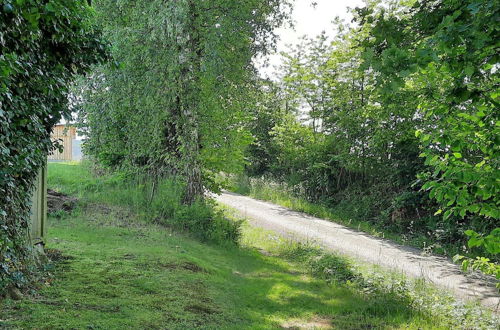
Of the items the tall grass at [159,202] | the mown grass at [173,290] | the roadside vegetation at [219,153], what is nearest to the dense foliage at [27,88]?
the roadside vegetation at [219,153]

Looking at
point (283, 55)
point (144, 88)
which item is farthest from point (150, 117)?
point (283, 55)

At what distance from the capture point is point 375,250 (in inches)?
431

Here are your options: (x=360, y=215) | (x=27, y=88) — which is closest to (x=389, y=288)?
(x=27, y=88)

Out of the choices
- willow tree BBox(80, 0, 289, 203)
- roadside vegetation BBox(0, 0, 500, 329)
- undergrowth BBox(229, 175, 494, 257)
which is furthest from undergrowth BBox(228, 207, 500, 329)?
willow tree BBox(80, 0, 289, 203)

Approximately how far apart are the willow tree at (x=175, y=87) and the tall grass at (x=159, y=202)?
463mm

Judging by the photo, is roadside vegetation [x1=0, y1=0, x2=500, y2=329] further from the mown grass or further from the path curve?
the path curve

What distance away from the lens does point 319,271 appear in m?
8.50

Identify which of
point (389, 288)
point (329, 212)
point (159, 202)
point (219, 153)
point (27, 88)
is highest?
point (27, 88)

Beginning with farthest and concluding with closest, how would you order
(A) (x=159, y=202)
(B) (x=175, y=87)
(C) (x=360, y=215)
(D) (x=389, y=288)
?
1. (C) (x=360, y=215)
2. (A) (x=159, y=202)
3. (B) (x=175, y=87)
4. (D) (x=389, y=288)

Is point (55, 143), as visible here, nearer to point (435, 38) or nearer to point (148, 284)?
point (148, 284)

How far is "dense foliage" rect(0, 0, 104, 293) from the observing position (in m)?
3.49

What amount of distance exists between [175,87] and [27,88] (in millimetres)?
6020

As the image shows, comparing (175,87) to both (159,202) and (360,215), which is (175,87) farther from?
(360,215)

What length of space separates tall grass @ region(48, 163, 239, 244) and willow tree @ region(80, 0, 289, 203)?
1.52ft
